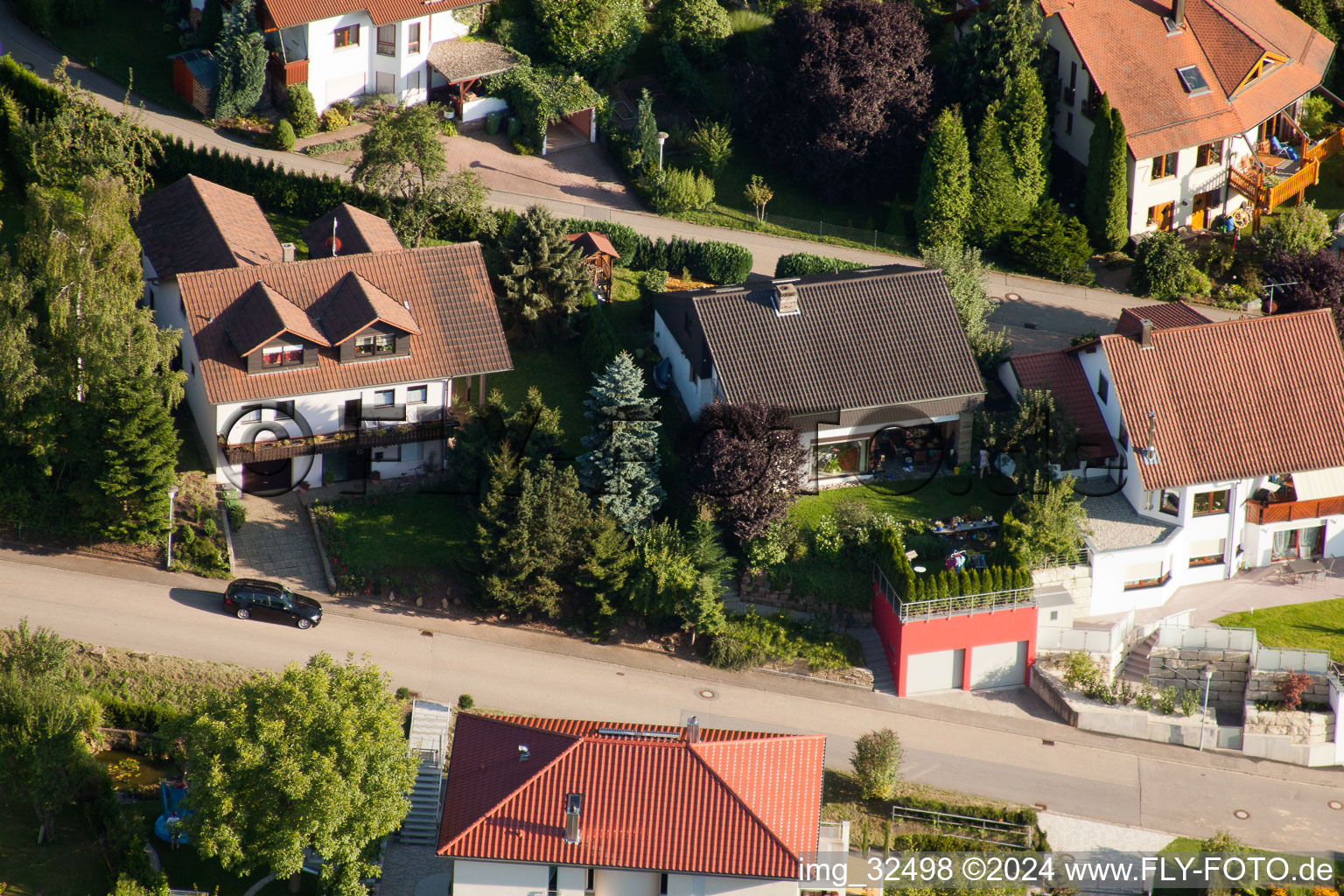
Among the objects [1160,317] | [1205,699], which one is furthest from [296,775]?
[1160,317]

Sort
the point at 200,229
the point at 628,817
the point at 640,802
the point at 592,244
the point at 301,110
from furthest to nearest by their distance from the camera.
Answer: the point at 301,110
the point at 592,244
the point at 200,229
the point at 640,802
the point at 628,817

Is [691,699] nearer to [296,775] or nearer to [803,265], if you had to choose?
[296,775]

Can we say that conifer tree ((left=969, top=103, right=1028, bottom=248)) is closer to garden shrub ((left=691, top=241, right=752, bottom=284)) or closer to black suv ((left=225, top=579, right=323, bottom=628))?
garden shrub ((left=691, top=241, right=752, bottom=284))

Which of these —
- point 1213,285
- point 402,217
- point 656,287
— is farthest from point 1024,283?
point 402,217

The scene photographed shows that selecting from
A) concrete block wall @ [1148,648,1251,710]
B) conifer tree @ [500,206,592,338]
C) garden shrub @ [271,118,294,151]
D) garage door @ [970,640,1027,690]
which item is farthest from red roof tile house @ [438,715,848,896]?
garden shrub @ [271,118,294,151]

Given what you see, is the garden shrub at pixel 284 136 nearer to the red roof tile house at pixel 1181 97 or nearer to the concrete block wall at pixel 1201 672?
the red roof tile house at pixel 1181 97

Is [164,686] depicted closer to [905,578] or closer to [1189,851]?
[905,578]
